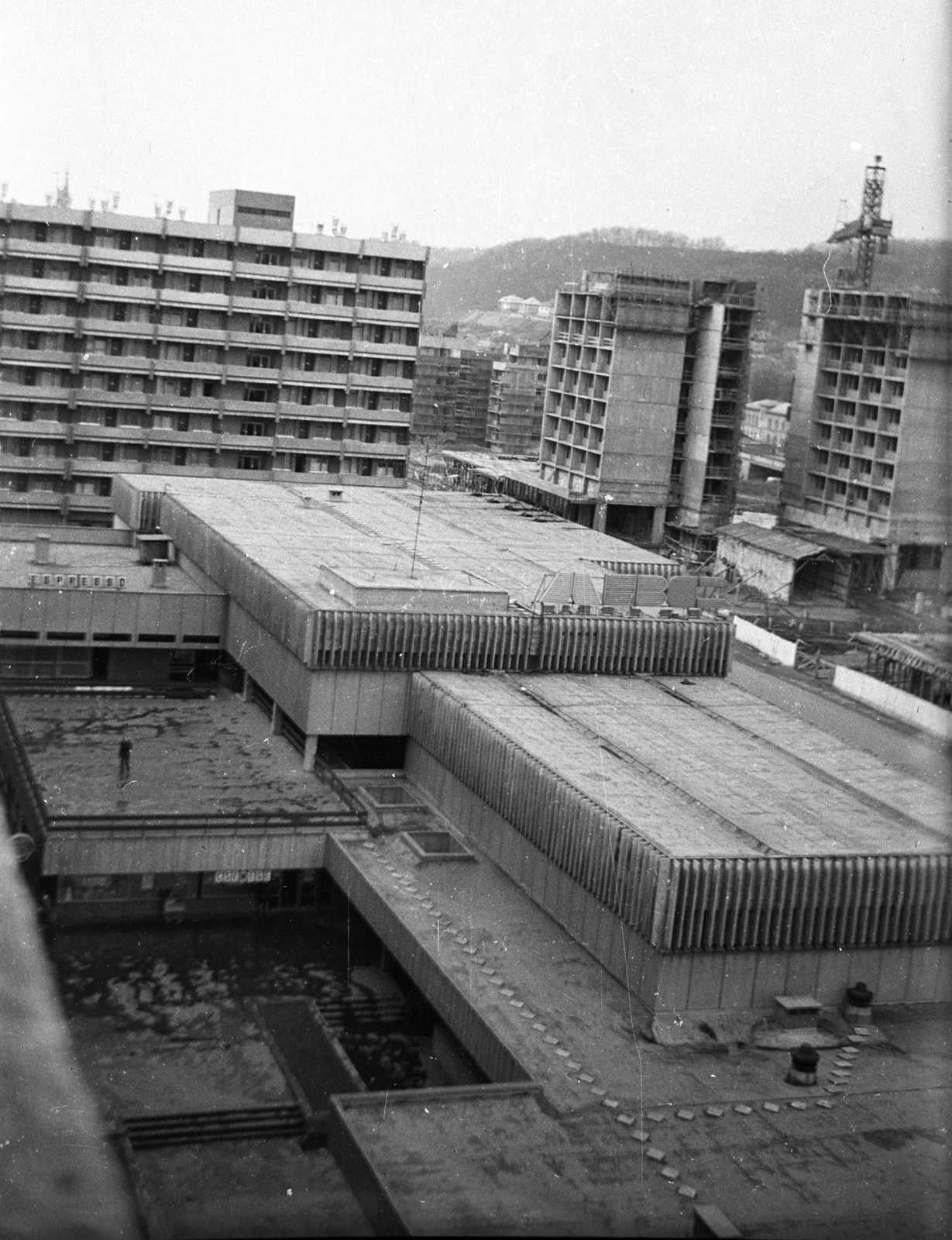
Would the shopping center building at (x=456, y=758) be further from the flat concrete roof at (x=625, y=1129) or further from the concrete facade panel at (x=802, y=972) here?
the flat concrete roof at (x=625, y=1129)

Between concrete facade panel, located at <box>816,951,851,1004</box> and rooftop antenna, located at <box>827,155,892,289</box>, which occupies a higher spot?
rooftop antenna, located at <box>827,155,892,289</box>

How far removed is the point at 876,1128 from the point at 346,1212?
256 centimetres

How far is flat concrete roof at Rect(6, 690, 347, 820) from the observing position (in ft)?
40.3

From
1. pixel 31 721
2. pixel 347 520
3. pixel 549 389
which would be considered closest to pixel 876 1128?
pixel 31 721

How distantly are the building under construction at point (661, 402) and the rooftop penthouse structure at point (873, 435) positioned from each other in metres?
1.22

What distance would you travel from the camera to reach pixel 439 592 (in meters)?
14.2

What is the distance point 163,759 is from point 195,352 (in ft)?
48.5

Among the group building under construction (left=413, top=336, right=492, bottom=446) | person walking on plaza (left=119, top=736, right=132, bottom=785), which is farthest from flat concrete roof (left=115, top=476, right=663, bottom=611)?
building under construction (left=413, top=336, right=492, bottom=446)

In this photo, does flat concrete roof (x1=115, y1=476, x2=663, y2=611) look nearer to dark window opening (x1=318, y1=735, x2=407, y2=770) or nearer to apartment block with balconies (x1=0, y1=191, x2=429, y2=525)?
dark window opening (x1=318, y1=735, x2=407, y2=770)

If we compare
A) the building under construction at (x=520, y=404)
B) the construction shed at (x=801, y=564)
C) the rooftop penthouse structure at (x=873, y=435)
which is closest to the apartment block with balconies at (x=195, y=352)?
the construction shed at (x=801, y=564)

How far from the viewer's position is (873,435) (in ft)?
90.7

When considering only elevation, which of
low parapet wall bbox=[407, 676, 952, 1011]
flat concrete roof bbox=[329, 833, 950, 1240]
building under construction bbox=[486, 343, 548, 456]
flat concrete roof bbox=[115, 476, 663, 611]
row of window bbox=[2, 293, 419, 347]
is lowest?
flat concrete roof bbox=[329, 833, 950, 1240]

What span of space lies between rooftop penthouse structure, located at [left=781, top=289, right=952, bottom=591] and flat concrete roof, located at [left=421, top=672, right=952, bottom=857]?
13.4 metres

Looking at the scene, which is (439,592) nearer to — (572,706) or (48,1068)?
(572,706)
